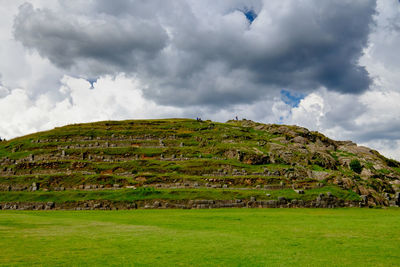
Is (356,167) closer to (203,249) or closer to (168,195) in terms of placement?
(168,195)

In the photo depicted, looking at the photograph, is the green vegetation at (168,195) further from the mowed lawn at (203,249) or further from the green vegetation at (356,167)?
the mowed lawn at (203,249)

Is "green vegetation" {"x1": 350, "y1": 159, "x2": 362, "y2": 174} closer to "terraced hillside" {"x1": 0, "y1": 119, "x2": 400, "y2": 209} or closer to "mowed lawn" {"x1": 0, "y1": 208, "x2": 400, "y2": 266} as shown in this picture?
"terraced hillside" {"x1": 0, "y1": 119, "x2": 400, "y2": 209}

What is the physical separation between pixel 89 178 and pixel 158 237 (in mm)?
37979

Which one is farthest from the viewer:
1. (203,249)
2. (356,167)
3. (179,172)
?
(356,167)

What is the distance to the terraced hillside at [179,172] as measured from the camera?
137 feet

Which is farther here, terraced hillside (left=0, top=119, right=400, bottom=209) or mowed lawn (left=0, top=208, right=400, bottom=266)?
terraced hillside (left=0, top=119, right=400, bottom=209)

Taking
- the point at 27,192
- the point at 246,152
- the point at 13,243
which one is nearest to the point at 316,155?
the point at 246,152

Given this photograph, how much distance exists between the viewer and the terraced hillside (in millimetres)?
41906

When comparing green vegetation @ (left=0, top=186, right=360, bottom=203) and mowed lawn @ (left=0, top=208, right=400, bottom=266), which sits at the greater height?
green vegetation @ (left=0, top=186, right=360, bottom=203)

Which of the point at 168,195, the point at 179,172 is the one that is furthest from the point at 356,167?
the point at 168,195

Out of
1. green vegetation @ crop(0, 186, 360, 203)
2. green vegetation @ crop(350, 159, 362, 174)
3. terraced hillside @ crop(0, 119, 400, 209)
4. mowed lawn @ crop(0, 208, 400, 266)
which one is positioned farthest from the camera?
green vegetation @ crop(350, 159, 362, 174)

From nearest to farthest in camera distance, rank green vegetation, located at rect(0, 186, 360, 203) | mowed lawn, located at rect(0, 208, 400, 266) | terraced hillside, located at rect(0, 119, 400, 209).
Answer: mowed lawn, located at rect(0, 208, 400, 266) → green vegetation, located at rect(0, 186, 360, 203) → terraced hillside, located at rect(0, 119, 400, 209)

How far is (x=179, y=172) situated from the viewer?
52.2m

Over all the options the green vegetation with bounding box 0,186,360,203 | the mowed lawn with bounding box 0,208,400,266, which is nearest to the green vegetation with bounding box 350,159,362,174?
the green vegetation with bounding box 0,186,360,203
